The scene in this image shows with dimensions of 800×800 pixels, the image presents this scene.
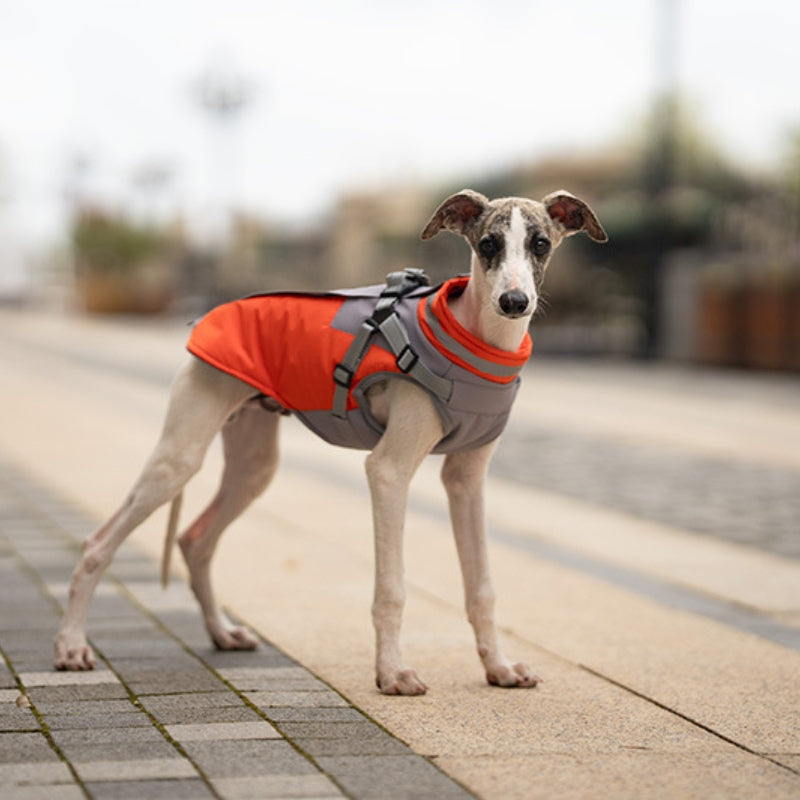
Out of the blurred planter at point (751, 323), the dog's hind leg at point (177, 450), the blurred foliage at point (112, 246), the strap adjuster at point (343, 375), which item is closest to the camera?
the strap adjuster at point (343, 375)

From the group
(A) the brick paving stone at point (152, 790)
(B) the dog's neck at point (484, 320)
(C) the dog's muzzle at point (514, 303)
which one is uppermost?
(C) the dog's muzzle at point (514, 303)

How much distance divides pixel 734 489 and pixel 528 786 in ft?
24.8

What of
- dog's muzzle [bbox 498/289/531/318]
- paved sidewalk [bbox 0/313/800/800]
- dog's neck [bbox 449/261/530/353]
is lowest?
paved sidewalk [bbox 0/313/800/800]

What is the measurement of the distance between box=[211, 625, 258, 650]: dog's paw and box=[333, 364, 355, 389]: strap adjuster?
111 cm

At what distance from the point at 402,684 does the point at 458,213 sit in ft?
4.91

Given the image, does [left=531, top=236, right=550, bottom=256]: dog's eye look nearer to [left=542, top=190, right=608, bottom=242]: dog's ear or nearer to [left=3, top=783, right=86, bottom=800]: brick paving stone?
[left=542, top=190, right=608, bottom=242]: dog's ear

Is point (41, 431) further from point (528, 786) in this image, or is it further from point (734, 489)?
point (528, 786)

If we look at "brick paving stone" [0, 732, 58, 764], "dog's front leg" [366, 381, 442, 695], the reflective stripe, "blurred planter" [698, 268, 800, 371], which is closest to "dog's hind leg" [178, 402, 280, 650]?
"dog's front leg" [366, 381, 442, 695]

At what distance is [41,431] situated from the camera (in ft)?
49.7

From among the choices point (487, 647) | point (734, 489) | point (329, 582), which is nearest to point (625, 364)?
point (734, 489)

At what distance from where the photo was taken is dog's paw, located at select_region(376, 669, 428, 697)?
495 cm

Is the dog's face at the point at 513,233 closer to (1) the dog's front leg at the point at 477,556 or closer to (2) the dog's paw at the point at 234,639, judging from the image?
(1) the dog's front leg at the point at 477,556

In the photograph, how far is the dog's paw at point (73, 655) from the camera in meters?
5.25

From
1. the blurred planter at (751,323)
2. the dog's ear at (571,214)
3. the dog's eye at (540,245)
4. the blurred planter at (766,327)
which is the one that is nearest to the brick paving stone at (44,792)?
the dog's eye at (540,245)
